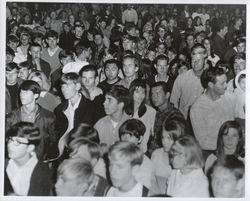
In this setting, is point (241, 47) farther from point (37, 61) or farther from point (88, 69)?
point (37, 61)

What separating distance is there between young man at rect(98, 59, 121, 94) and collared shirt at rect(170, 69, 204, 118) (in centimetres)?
21

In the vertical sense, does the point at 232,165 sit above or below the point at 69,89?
below

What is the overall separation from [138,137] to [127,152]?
0.22ft

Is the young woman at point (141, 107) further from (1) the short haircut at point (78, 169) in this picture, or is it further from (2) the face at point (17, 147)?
(2) the face at point (17, 147)

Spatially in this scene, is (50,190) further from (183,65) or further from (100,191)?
(183,65)

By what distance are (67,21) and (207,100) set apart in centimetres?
59

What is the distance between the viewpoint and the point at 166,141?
1351 mm

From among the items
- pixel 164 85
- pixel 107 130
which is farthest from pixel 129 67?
pixel 107 130

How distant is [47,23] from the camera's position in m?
1.39

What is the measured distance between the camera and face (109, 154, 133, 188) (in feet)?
4.40

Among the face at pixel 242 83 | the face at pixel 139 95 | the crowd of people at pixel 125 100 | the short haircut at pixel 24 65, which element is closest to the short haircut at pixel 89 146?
the crowd of people at pixel 125 100

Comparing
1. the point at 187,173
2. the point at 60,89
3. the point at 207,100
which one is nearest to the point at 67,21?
the point at 60,89

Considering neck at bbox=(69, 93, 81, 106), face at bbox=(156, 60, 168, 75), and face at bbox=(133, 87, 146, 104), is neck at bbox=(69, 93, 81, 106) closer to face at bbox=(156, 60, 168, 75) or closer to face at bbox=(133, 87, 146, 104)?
face at bbox=(133, 87, 146, 104)

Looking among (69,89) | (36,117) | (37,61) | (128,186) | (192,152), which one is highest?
(37,61)
